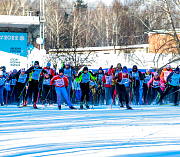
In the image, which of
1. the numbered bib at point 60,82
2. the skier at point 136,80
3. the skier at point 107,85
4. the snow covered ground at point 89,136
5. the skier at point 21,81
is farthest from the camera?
the skier at point 107,85

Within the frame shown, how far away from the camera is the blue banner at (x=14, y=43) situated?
25953 millimetres

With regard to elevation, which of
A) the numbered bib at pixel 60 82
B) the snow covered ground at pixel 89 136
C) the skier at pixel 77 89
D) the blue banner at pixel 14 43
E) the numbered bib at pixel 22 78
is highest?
the blue banner at pixel 14 43

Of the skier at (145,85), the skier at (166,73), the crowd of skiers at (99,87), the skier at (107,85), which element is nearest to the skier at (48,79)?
the crowd of skiers at (99,87)

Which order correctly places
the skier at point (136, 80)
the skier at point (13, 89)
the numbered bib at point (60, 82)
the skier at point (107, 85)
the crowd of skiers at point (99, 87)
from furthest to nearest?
the skier at point (107, 85)
the skier at point (13, 89)
the skier at point (136, 80)
the crowd of skiers at point (99, 87)
the numbered bib at point (60, 82)

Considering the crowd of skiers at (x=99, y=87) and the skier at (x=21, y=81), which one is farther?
the crowd of skiers at (x=99, y=87)

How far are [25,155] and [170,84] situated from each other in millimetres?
11149

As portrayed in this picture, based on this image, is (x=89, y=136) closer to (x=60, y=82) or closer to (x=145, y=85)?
(x=60, y=82)

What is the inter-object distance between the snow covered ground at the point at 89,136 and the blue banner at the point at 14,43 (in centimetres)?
1601

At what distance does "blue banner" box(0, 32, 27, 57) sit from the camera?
85.1 feet

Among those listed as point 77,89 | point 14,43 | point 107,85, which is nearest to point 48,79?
point 77,89

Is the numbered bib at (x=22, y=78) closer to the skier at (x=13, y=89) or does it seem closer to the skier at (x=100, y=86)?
the skier at (x=13, y=89)

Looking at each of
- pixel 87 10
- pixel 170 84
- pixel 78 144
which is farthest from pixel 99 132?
pixel 87 10

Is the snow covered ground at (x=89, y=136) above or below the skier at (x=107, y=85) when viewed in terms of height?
below

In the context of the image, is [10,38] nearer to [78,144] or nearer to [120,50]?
[78,144]
